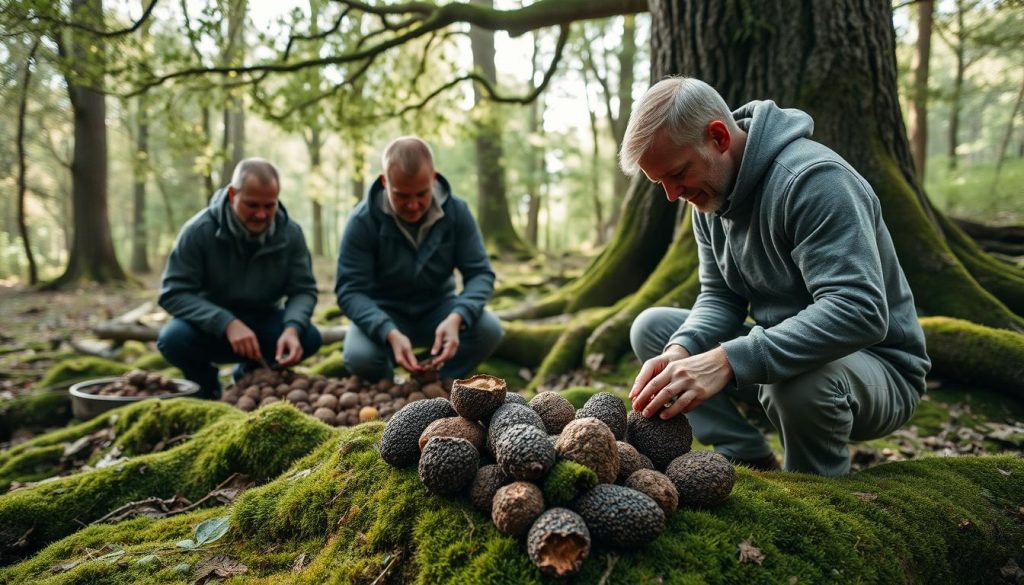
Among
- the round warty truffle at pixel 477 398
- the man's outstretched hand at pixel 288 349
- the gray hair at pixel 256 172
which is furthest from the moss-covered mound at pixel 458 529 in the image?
the gray hair at pixel 256 172

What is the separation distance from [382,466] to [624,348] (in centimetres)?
293

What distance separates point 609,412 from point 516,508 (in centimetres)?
66

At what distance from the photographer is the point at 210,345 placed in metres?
4.84

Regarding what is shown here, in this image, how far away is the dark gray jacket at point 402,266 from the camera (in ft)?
15.0

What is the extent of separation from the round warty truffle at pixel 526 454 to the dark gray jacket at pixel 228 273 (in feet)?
11.5

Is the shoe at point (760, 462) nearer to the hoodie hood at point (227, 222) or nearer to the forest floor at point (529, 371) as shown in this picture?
the forest floor at point (529, 371)

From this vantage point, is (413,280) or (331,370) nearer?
(413,280)

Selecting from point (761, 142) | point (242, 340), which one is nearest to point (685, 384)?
point (761, 142)

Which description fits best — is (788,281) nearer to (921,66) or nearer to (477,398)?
(477,398)

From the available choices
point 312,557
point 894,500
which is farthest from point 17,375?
point 894,500

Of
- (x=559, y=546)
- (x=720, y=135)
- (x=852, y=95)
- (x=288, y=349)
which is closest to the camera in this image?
(x=559, y=546)

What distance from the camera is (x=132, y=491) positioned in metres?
2.57

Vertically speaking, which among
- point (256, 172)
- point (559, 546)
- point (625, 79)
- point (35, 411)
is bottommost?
point (35, 411)

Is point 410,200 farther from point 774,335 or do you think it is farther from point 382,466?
point 774,335
